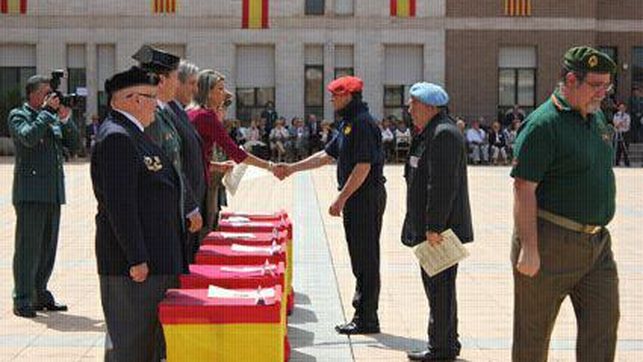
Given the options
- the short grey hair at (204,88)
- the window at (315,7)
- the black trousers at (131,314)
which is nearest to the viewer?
the black trousers at (131,314)

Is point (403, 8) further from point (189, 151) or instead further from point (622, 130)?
point (189, 151)

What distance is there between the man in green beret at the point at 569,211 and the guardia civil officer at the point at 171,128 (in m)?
1.87

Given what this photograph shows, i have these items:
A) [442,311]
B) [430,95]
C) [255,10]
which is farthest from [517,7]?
[442,311]

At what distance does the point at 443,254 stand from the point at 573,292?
1434 millimetres

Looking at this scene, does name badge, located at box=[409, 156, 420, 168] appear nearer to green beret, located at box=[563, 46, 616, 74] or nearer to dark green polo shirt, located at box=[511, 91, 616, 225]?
dark green polo shirt, located at box=[511, 91, 616, 225]

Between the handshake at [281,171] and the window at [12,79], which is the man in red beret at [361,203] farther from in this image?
the window at [12,79]

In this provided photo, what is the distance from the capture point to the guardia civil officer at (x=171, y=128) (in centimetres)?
596

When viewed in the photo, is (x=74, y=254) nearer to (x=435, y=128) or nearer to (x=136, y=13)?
(x=435, y=128)

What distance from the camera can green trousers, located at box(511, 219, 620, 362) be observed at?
532 centimetres

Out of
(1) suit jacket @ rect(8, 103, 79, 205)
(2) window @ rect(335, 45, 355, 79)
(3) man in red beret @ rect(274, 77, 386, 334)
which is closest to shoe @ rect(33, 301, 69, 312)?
(1) suit jacket @ rect(8, 103, 79, 205)

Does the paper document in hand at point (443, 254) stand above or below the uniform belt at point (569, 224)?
below

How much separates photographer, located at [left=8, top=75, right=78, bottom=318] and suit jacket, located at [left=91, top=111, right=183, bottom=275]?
3.25 metres

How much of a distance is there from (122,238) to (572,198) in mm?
2308

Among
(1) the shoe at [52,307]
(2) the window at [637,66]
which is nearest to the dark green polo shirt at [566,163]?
(1) the shoe at [52,307]
